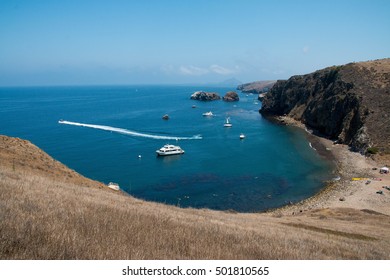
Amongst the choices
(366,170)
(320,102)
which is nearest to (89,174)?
(366,170)

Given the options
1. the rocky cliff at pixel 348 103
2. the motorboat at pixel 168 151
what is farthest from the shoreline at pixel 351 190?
the motorboat at pixel 168 151

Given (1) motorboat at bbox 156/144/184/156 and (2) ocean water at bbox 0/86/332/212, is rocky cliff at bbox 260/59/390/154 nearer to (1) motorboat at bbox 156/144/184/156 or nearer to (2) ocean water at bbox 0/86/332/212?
(2) ocean water at bbox 0/86/332/212

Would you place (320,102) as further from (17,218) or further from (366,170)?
(17,218)

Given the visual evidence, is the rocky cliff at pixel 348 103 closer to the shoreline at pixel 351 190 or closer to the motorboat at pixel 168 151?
the shoreline at pixel 351 190

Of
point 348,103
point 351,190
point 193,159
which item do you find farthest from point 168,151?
point 348,103

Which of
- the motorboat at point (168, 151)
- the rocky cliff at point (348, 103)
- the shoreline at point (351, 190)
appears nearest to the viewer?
the shoreline at point (351, 190)

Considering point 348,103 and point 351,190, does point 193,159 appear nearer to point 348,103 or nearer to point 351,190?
point 351,190
